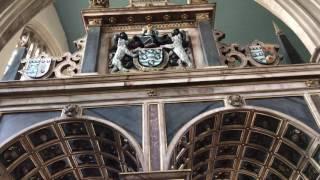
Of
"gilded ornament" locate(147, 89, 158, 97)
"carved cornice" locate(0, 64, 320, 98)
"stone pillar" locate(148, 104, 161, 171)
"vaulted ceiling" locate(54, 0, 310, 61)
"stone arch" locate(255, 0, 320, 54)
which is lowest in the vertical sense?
"stone pillar" locate(148, 104, 161, 171)

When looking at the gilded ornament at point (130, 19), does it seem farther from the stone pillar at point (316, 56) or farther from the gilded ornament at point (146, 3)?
the stone pillar at point (316, 56)

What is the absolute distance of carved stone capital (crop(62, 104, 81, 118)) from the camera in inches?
344

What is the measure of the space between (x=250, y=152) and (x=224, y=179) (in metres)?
1.07

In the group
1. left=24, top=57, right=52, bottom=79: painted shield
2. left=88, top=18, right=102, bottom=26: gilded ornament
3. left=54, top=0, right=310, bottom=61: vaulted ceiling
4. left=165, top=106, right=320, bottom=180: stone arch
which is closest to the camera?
left=165, top=106, right=320, bottom=180: stone arch

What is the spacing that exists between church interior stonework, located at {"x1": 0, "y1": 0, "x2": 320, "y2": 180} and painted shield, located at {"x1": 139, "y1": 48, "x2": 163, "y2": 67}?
24mm

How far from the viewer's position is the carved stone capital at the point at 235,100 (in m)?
8.88

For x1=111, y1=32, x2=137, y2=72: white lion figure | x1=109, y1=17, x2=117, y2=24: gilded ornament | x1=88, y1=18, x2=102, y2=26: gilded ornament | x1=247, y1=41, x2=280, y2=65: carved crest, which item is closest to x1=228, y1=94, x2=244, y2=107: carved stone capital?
x1=247, y1=41, x2=280, y2=65: carved crest

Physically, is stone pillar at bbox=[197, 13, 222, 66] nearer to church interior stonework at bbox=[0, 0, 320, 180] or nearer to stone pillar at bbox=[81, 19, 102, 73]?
church interior stonework at bbox=[0, 0, 320, 180]

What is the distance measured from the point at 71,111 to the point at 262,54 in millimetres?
4925

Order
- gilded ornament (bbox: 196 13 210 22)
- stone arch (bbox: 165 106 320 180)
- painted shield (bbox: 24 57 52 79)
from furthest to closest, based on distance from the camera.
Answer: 1. gilded ornament (bbox: 196 13 210 22)
2. painted shield (bbox: 24 57 52 79)
3. stone arch (bbox: 165 106 320 180)

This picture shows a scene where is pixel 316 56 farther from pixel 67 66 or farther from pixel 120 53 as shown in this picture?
pixel 67 66

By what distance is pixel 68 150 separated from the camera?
9.19 metres

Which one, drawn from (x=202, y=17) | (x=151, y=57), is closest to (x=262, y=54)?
(x=202, y=17)

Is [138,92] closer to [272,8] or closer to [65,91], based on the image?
[65,91]
